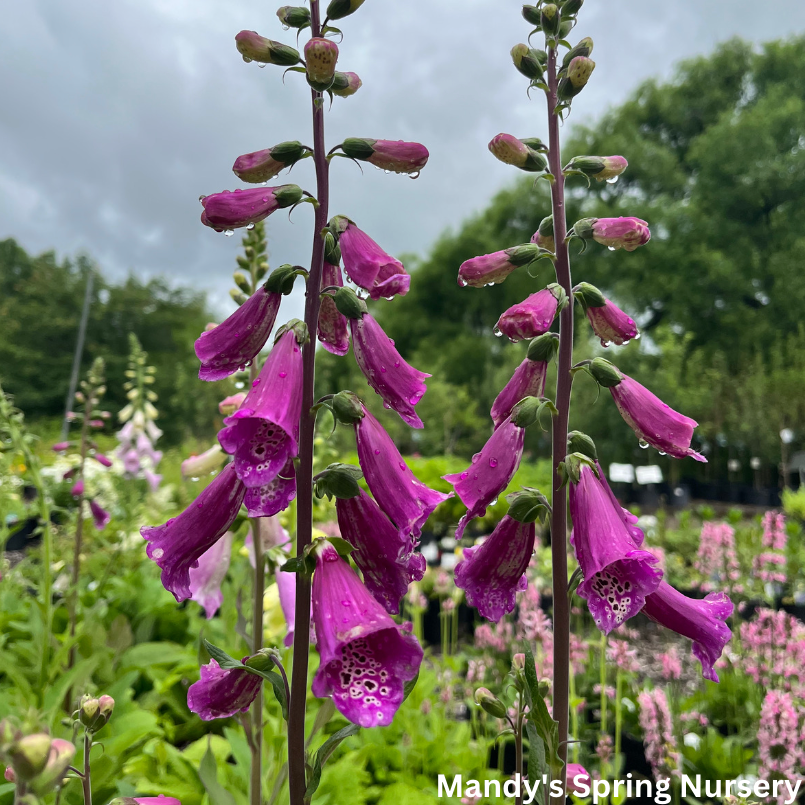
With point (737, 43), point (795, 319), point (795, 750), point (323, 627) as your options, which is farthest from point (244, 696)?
point (737, 43)

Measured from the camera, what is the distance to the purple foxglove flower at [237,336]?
1072mm

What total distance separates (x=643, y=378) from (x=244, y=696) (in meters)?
13.5

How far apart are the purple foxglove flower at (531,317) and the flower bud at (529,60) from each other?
57 centimetres

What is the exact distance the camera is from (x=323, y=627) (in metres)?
0.89

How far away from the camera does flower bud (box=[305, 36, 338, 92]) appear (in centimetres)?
96

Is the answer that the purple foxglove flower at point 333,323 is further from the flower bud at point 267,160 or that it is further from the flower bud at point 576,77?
the flower bud at point 576,77

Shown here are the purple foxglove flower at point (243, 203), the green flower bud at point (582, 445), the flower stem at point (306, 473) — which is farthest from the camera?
the green flower bud at point (582, 445)

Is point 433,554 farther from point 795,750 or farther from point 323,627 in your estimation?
point 323,627

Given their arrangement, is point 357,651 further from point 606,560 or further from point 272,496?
point 606,560

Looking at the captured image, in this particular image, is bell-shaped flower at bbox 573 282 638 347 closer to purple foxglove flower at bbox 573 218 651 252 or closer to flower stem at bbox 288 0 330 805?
purple foxglove flower at bbox 573 218 651 252

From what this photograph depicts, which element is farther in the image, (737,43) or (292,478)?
(737,43)

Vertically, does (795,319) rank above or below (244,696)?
above

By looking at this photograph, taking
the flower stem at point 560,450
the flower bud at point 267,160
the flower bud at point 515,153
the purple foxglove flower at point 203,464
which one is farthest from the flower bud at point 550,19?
the purple foxglove flower at point 203,464

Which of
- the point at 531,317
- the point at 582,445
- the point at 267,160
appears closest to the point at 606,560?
the point at 582,445
